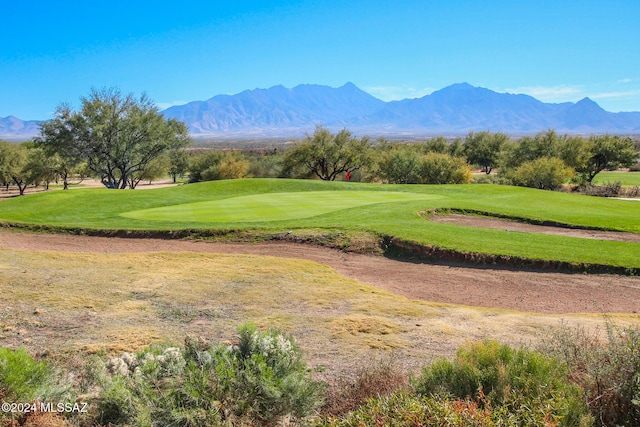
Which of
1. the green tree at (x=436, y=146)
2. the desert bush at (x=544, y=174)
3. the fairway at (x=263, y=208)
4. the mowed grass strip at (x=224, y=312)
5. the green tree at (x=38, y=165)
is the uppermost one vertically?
the green tree at (x=436, y=146)

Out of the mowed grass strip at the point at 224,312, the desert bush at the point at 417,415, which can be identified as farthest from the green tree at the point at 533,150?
the desert bush at the point at 417,415

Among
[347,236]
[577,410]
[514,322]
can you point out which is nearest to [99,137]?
[347,236]

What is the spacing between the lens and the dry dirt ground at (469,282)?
33.9 feet

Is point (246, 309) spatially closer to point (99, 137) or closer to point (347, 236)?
point (347, 236)

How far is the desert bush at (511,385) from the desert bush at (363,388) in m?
0.29

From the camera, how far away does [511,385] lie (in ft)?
14.3

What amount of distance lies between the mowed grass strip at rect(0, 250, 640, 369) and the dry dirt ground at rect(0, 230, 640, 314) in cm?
107

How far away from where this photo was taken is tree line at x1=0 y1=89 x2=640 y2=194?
142 ft

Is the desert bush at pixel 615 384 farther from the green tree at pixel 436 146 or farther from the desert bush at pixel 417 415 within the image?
the green tree at pixel 436 146

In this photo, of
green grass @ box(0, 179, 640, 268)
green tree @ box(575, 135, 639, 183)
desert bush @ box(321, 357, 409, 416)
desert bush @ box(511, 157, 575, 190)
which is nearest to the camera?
desert bush @ box(321, 357, 409, 416)

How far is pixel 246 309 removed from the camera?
28.8ft

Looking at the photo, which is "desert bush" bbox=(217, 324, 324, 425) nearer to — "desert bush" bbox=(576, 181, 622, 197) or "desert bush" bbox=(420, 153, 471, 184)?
"desert bush" bbox=(420, 153, 471, 184)

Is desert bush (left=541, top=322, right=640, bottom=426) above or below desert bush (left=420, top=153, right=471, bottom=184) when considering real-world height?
below

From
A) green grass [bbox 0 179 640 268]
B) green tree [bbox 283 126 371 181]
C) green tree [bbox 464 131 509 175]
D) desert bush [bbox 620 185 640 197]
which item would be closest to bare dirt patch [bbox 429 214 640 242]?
green grass [bbox 0 179 640 268]
